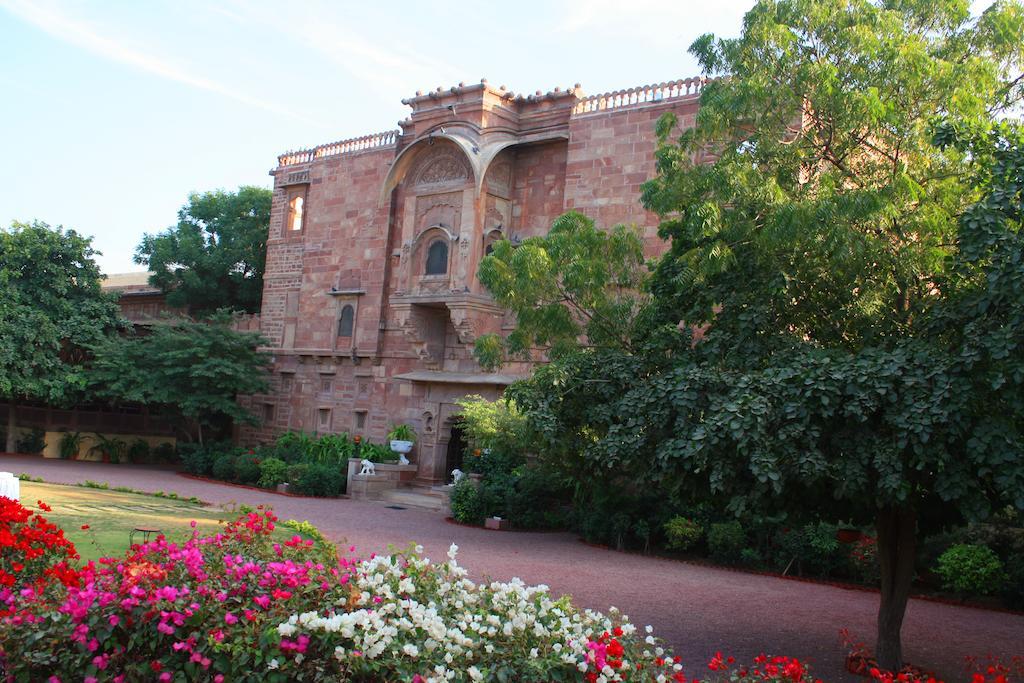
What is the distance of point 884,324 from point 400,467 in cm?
1558

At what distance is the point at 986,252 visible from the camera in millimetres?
7020

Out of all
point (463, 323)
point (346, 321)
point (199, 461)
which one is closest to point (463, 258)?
point (463, 323)

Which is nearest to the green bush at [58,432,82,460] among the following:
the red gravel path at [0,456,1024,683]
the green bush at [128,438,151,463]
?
the green bush at [128,438,151,463]

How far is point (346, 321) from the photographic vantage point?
25672 mm

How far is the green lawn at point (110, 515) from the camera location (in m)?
11.9

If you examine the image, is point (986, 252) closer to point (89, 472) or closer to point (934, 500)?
point (934, 500)

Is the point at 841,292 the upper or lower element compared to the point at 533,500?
upper

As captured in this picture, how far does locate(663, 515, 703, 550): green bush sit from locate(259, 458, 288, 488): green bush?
10.3m

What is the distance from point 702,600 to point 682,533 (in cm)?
362

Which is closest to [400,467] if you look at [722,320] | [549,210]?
[549,210]

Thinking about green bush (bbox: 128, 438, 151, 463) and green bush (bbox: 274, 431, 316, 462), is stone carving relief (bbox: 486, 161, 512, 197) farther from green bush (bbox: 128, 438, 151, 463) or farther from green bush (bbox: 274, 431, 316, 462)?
green bush (bbox: 128, 438, 151, 463)

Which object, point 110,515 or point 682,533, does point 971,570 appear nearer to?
point 682,533

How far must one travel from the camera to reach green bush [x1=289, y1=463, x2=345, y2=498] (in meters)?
21.8

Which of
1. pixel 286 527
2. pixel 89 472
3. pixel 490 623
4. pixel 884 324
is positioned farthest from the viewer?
pixel 89 472
